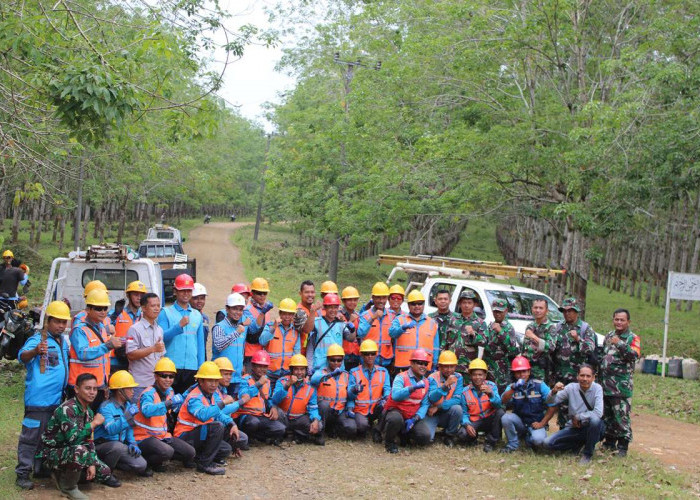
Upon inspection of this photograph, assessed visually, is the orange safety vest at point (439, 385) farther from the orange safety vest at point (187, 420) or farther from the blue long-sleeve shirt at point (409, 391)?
the orange safety vest at point (187, 420)

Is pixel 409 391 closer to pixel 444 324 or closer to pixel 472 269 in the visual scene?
pixel 444 324

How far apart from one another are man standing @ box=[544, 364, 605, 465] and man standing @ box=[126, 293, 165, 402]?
4.67 m

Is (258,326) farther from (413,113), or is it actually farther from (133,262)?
(413,113)

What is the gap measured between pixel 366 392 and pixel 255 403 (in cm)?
146

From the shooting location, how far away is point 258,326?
31.6 feet

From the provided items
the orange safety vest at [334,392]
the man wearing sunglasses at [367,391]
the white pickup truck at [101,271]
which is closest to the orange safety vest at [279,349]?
the orange safety vest at [334,392]

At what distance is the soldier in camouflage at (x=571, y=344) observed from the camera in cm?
970

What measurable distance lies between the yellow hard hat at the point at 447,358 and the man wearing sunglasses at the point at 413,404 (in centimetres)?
17

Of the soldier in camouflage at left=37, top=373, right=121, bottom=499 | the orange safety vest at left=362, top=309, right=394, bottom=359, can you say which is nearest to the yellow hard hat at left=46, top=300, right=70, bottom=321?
the soldier in camouflage at left=37, top=373, right=121, bottom=499

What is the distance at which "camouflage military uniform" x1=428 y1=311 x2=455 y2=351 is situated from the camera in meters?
10.4

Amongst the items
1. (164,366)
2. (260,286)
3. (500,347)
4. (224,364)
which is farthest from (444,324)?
(164,366)

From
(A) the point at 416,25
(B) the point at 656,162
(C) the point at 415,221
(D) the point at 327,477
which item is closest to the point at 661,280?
(C) the point at 415,221

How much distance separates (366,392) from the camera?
9.80 meters

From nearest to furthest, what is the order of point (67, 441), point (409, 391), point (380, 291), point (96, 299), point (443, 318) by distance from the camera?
point (67, 441)
point (96, 299)
point (409, 391)
point (380, 291)
point (443, 318)
